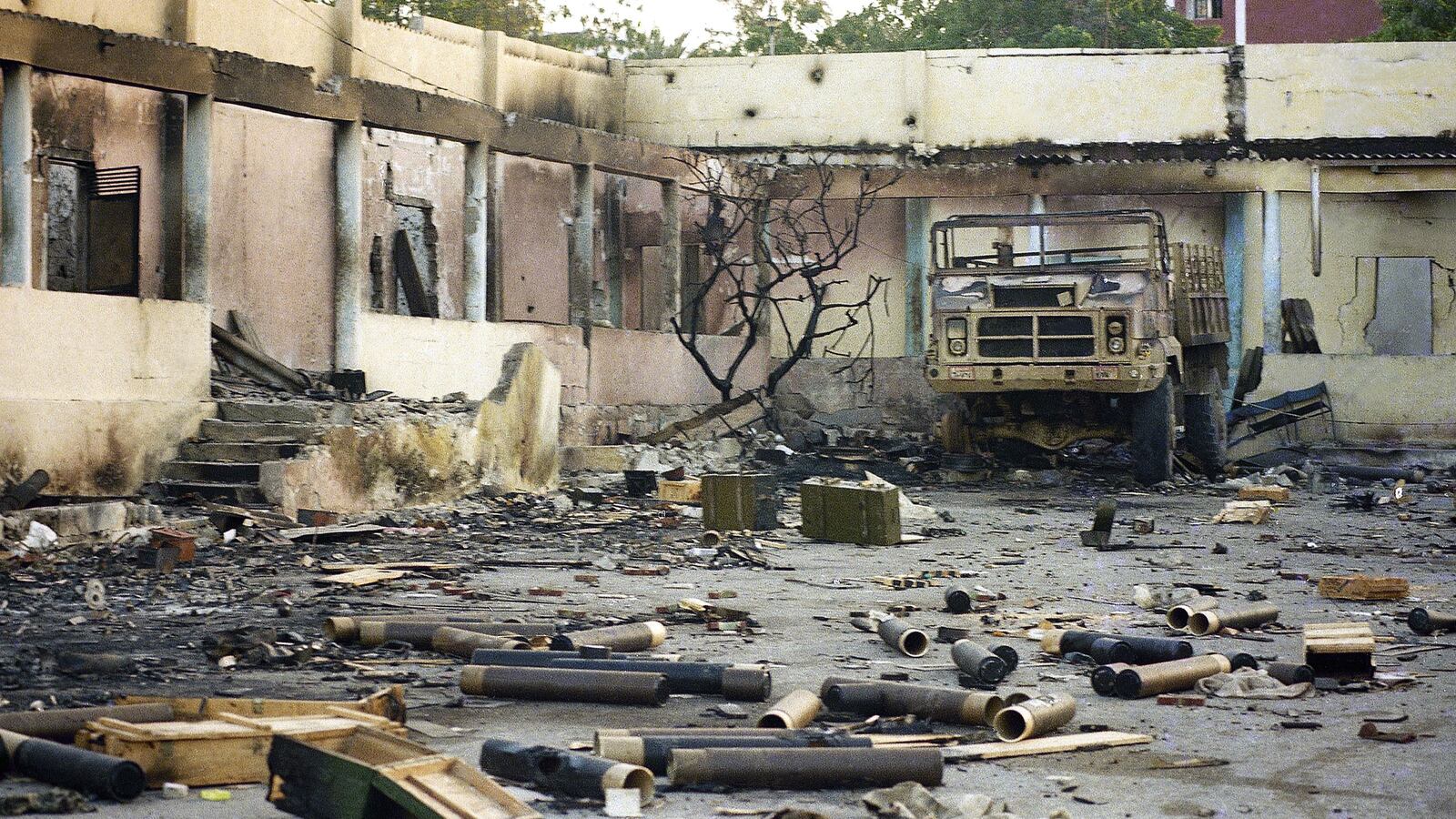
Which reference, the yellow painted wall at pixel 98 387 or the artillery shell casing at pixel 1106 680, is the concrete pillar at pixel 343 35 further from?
the artillery shell casing at pixel 1106 680

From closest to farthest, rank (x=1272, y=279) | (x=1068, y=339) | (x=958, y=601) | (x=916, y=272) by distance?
(x=958, y=601)
(x=1068, y=339)
(x=1272, y=279)
(x=916, y=272)

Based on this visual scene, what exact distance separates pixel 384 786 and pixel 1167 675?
3.32 meters

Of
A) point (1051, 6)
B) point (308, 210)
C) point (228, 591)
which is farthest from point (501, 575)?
point (1051, 6)

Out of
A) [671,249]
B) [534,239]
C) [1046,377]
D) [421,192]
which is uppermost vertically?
[421,192]

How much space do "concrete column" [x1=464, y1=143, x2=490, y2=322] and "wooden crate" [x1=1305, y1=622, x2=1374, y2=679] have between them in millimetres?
12857

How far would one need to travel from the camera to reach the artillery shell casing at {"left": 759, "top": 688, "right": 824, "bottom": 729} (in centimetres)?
508

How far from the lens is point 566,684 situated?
569cm

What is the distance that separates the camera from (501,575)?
10.1m

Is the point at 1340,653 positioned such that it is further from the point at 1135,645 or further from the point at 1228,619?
the point at 1228,619

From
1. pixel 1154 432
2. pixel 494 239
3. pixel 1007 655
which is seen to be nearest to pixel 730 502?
pixel 1154 432

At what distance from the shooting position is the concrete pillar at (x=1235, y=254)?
2430 centimetres

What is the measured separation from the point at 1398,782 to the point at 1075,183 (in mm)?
20505

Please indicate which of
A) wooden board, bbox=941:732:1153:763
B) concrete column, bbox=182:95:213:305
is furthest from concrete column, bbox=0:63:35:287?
wooden board, bbox=941:732:1153:763

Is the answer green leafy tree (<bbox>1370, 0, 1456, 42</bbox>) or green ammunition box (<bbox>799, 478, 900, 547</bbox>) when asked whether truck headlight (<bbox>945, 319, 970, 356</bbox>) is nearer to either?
green ammunition box (<bbox>799, 478, 900, 547</bbox>)
